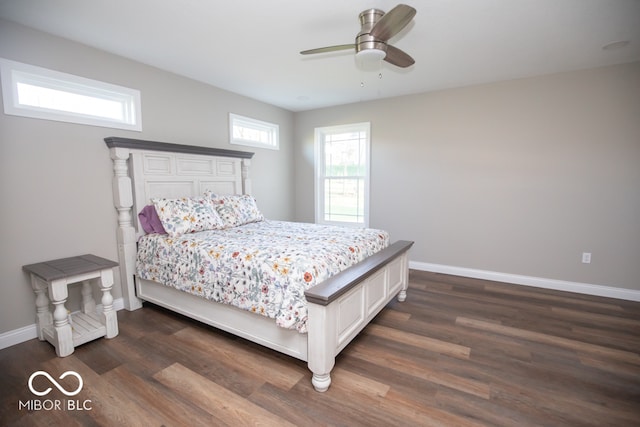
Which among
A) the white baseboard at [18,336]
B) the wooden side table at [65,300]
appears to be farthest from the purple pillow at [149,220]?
the white baseboard at [18,336]

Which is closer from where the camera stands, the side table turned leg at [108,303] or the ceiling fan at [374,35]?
the ceiling fan at [374,35]

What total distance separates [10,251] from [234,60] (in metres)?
2.47

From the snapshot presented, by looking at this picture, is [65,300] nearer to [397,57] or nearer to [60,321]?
[60,321]

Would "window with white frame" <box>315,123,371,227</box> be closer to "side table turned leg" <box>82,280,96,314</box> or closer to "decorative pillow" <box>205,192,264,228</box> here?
"decorative pillow" <box>205,192,264,228</box>

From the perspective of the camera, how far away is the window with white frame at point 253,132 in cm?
413

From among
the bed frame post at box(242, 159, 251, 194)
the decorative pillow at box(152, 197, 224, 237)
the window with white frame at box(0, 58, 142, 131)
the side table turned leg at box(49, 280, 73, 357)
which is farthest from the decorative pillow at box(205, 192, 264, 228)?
the side table turned leg at box(49, 280, 73, 357)

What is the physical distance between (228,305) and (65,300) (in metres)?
1.20

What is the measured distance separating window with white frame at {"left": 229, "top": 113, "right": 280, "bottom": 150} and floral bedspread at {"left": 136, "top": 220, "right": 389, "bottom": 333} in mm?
1691

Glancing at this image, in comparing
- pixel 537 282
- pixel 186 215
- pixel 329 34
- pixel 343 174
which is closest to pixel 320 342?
pixel 186 215

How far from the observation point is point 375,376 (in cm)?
198

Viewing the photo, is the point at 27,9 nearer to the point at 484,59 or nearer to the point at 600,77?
the point at 484,59

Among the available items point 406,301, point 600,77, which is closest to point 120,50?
point 406,301

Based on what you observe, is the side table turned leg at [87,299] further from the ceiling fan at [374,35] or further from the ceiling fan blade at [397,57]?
the ceiling fan blade at [397,57]

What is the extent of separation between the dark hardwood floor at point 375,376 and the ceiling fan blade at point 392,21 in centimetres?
222
